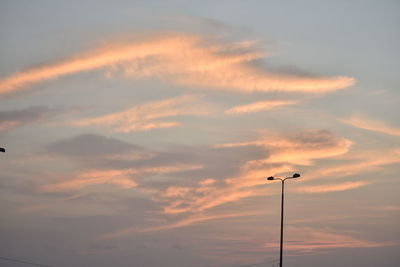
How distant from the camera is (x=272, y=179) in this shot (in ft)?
250

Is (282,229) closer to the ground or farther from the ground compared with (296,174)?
closer to the ground

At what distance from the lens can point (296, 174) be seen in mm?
70938

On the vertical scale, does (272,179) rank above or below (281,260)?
above

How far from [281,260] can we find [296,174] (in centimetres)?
1037

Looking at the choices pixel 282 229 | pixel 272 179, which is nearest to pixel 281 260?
pixel 282 229

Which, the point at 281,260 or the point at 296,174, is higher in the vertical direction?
the point at 296,174

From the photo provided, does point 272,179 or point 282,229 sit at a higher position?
point 272,179

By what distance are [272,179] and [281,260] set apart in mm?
10103

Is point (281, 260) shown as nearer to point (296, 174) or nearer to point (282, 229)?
point (282, 229)

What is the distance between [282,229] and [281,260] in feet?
12.8

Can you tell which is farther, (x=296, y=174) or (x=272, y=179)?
(x=272, y=179)

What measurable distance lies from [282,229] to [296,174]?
765cm

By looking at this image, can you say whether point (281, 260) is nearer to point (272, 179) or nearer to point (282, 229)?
point (282, 229)

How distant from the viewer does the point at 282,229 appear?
7412cm
